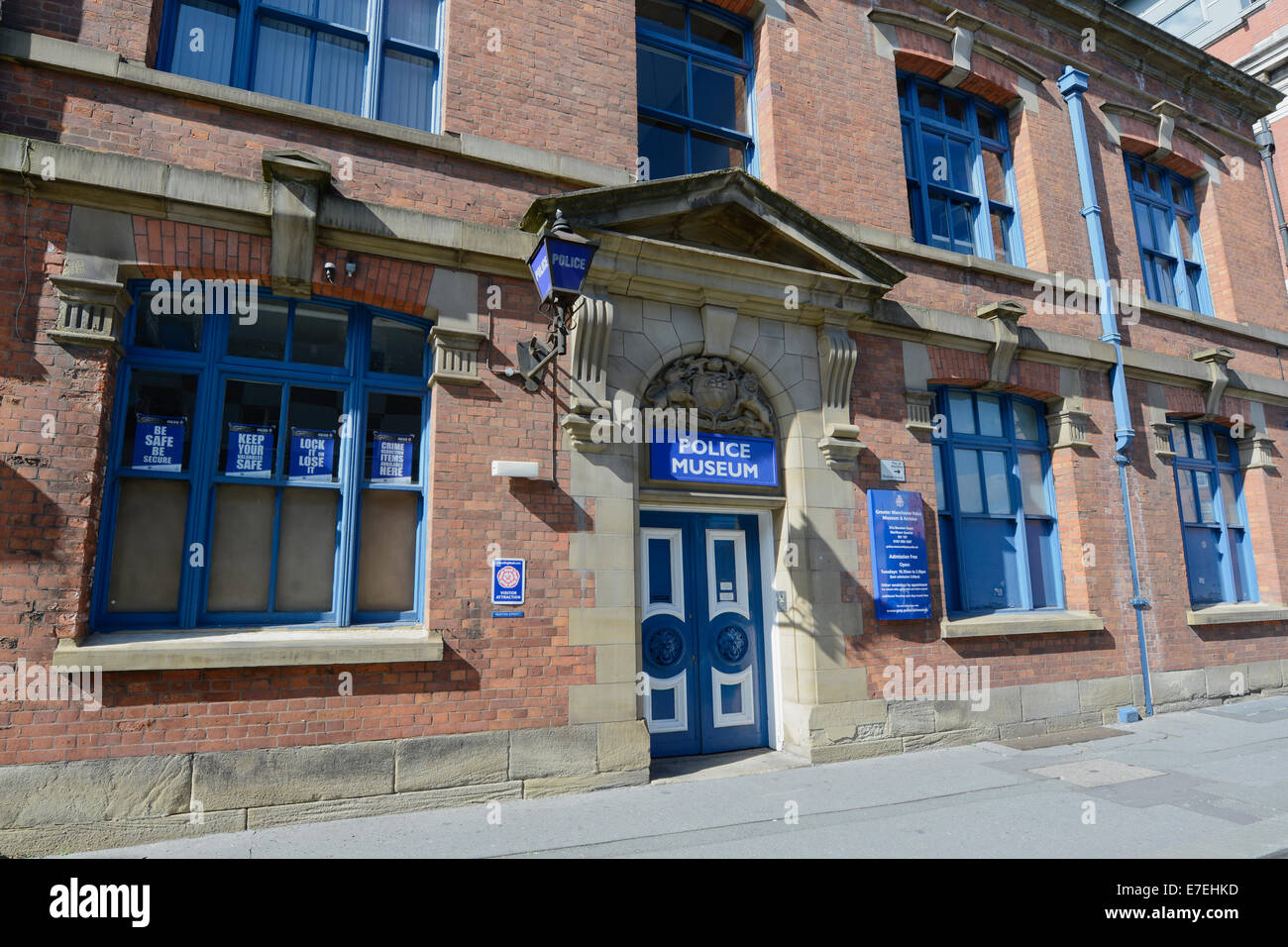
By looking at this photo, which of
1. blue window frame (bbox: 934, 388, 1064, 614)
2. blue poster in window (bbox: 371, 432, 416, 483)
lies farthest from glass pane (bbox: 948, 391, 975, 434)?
blue poster in window (bbox: 371, 432, 416, 483)

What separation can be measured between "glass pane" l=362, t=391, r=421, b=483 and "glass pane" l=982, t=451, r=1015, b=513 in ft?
22.7

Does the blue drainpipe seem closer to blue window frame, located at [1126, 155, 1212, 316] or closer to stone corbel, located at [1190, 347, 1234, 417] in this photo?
blue window frame, located at [1126, 155, 1212, 316]

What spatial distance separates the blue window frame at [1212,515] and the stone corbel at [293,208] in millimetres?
11555

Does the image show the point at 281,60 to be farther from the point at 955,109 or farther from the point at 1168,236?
the point at 1168,236

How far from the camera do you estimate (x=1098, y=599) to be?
360 inches

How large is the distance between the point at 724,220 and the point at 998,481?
16.1 ft

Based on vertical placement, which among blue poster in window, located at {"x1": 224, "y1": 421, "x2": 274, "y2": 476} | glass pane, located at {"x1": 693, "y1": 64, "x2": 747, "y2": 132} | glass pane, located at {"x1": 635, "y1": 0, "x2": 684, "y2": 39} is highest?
glass pane, located at {"x1": 635, "y1": 0, "x2": 684, "y2": 39}

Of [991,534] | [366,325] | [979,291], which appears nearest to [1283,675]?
[991,534]

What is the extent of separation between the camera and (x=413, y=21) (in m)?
7.13

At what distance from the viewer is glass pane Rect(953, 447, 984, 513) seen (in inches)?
347

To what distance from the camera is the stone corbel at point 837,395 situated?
Result: 25.2ft

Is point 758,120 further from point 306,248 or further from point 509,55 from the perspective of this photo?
point 306,248

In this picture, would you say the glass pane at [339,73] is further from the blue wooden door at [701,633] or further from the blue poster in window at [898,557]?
the blue poster in window at [898,557]

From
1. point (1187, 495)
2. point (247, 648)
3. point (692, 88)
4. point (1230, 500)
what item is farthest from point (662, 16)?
point (1230, 500)
